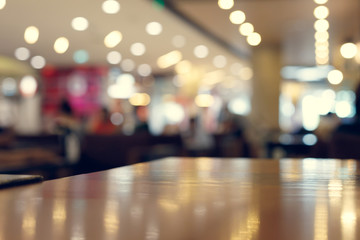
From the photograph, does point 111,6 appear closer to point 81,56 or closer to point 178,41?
point 178,41

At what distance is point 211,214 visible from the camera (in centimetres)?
52

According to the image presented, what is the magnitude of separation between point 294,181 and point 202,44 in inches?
425

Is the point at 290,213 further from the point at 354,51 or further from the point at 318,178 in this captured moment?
the point at 354,51

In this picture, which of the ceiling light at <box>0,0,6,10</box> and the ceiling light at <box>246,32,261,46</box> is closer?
the ceiling light at <box>0,0,6,10</box>

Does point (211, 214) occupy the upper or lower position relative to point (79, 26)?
lower

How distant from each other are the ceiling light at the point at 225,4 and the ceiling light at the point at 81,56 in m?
5.77

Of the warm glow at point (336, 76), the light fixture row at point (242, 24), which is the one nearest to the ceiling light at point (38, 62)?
the light fixture row at point (242, 24)

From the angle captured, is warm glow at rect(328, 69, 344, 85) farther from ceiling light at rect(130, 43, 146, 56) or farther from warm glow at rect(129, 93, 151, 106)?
warm glow at rect(129, 93, 151, 106)

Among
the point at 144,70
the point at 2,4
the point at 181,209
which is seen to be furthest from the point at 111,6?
the point at 144,70

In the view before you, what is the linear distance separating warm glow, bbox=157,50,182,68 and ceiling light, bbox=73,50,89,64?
7.43ft

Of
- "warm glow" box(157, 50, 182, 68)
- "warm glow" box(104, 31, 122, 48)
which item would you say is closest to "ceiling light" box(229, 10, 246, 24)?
"warm glow" box(104, 31, 122, 48)

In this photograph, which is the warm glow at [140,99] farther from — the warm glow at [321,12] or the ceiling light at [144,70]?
the warm glow at [321,12]

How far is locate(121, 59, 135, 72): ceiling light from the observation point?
1409 cm

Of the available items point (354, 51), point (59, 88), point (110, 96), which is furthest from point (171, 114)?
point (354, 51)
